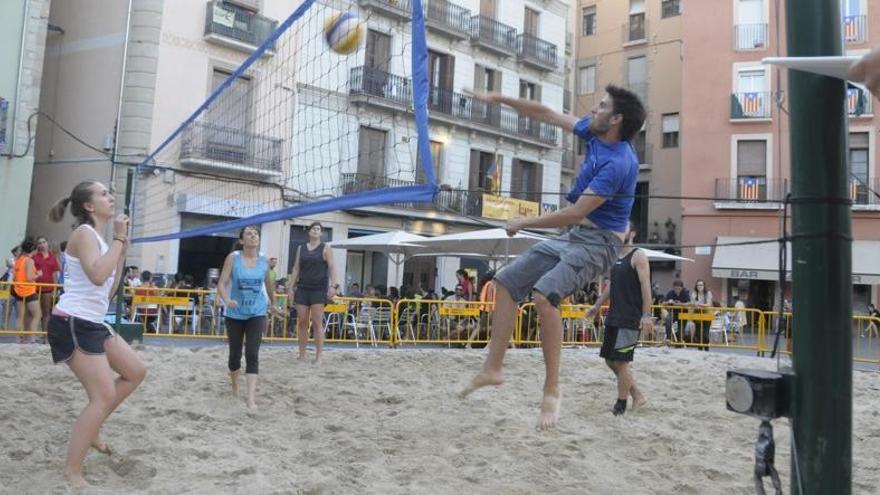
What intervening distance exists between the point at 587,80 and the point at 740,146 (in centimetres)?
834

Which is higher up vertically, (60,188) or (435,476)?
(60,188)

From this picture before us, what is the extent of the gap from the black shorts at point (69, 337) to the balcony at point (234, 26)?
15734mm

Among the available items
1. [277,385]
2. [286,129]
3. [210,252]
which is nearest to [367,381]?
[277,385]

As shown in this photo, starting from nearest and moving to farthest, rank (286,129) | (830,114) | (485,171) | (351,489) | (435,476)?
(830,114)
(351,489)
(435,476)
(286,129)
(485,171)

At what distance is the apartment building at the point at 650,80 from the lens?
2823 cm

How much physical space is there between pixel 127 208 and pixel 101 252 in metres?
4.00

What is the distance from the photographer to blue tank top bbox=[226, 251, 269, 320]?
19.8 feet

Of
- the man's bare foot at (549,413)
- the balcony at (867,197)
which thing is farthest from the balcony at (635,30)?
the man's bare foot at (549,413)

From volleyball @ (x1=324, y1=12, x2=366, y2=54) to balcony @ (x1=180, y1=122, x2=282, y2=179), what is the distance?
9790 mm

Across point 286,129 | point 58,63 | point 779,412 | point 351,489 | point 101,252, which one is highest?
point 58,63

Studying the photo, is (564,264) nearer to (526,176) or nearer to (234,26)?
(234,26)

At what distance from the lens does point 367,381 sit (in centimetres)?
682

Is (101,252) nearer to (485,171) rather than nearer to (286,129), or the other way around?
(286,129)

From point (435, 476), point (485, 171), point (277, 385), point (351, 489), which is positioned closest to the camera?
point (351, 489)
